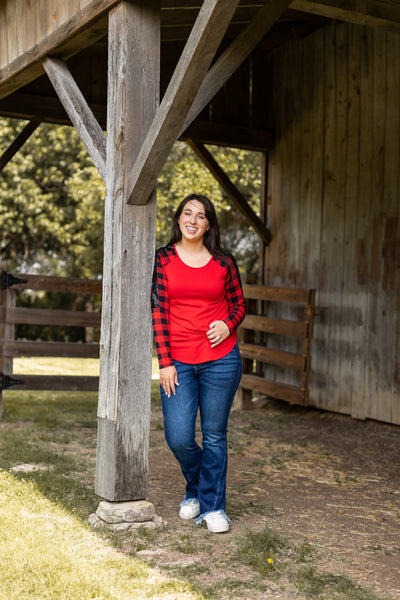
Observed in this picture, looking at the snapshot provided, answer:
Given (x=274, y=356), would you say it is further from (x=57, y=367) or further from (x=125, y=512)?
(x=57, y=367)

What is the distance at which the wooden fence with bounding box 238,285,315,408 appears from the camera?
315 inches

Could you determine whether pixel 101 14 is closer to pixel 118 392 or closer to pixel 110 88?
pixel 110 88

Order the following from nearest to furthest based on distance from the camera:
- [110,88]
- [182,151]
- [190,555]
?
[190,555], [110,88], [182,151]

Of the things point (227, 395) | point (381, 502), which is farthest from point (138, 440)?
point (381, 502)

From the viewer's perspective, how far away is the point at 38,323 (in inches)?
323

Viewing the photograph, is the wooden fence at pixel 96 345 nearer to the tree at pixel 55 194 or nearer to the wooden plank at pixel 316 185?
the wooden plank at pixel 316 185

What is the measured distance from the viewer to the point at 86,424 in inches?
293

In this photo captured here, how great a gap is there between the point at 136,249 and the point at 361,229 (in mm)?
4072

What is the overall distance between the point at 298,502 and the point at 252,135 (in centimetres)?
533

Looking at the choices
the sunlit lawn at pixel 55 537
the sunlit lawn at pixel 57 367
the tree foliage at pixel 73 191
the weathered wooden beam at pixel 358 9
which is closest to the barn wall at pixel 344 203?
the weathered wooden beam at pixel 358 9

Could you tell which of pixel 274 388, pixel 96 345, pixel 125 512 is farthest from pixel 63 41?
pixel 274 388

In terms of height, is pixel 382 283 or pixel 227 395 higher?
pixel 382 283

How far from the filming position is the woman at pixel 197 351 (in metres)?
4.06

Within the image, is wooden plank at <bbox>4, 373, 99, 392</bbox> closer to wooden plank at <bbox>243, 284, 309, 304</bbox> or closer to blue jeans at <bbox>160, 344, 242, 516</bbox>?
wooden plank at <bbox>243, 284, 309, 304</bbox>
